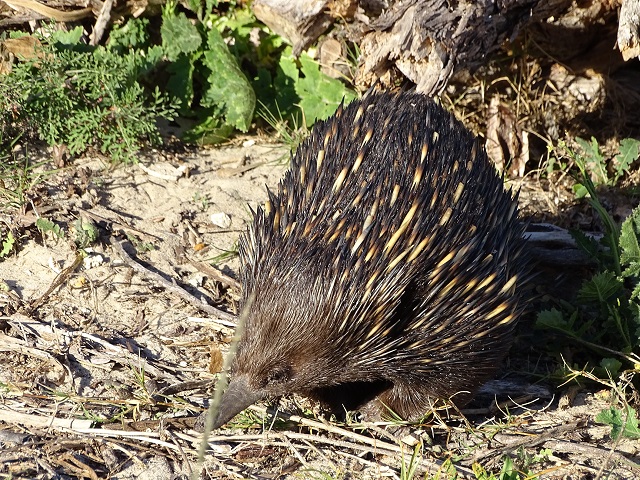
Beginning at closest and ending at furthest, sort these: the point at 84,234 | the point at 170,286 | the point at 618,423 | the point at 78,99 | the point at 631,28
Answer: the point at 618,423
the point at 631,28
the point at 170,286
the point at 84,234
the point at 78,99

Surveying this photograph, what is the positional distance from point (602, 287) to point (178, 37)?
2.86m

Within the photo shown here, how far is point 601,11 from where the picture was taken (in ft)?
15.5

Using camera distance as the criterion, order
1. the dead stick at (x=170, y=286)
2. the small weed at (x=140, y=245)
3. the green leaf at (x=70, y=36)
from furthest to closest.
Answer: the green leaf at (x=70, y=36)
the small weed at (x=140, y=245)
the dead stick at (x=170, y=286)

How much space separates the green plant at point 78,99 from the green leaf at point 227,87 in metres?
0.37

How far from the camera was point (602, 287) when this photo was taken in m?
3.74

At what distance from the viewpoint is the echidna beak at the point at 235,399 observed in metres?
2.87

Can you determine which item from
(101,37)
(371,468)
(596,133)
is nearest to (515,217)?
(371,468)

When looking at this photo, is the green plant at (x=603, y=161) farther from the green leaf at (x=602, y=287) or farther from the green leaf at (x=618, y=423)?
the green leaf at (x=618, y=423)

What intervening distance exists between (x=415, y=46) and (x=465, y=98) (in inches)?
48.1

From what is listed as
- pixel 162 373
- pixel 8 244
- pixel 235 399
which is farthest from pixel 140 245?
pixel 235 399

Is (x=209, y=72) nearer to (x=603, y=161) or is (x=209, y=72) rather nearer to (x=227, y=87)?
(x=227, y=87)

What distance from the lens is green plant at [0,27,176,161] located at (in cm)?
456

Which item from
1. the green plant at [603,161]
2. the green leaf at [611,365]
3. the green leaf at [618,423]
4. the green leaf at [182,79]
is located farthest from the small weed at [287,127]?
the green leaf at [618,423]

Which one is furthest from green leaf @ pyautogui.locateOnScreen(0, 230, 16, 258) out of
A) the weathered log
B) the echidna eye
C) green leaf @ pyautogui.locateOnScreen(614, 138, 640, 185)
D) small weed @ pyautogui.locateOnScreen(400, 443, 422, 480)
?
green leaf @ pyautogui.locateOnScreen(614, 138, 640, 185)
